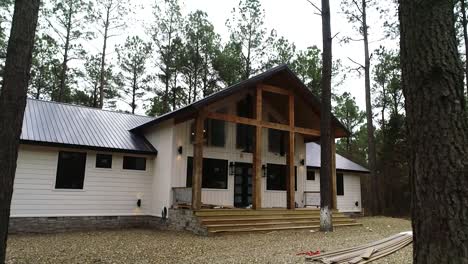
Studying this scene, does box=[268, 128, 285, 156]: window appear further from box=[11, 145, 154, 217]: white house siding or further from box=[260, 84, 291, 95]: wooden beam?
box=[11, 145, 154, 217]: white house siding

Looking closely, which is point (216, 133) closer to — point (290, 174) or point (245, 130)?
point (245, 130)

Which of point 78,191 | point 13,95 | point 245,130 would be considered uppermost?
point 245,130

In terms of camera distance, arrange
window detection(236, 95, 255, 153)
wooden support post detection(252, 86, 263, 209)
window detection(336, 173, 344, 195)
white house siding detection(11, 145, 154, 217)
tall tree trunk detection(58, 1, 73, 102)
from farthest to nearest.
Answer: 1. tall tree trunk detection(58, 1, 73, 102)
2. window detection(336, 173, 344, 195)
3. window detection(236, 95, 255, 153)
4. wooden support post detection(252, 86, 263, 209)
5. white house siding detection(11, 145, 154, 217)

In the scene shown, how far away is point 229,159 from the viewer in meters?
13.5

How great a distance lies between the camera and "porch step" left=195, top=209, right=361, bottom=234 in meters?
10.0

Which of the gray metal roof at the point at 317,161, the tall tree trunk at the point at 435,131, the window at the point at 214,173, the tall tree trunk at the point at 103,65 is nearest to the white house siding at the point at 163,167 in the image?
the window at the point at 214,173

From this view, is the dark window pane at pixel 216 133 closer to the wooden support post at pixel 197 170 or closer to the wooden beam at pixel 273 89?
the wooden beam at pixel 273 89

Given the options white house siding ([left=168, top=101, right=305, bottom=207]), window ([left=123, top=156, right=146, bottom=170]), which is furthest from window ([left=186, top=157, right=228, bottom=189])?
window ([left=123, top=156, right=146, bottom=170])

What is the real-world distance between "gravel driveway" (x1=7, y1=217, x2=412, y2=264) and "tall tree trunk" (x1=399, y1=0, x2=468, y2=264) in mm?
3887

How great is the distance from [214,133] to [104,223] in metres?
4.94

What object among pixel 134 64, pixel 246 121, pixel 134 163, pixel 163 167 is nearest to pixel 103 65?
pixel 134 64

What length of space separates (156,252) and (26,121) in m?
7.38

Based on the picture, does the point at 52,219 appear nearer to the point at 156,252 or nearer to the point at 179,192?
the point at 179,192

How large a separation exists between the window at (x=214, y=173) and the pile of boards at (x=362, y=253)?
7135 millimetres
